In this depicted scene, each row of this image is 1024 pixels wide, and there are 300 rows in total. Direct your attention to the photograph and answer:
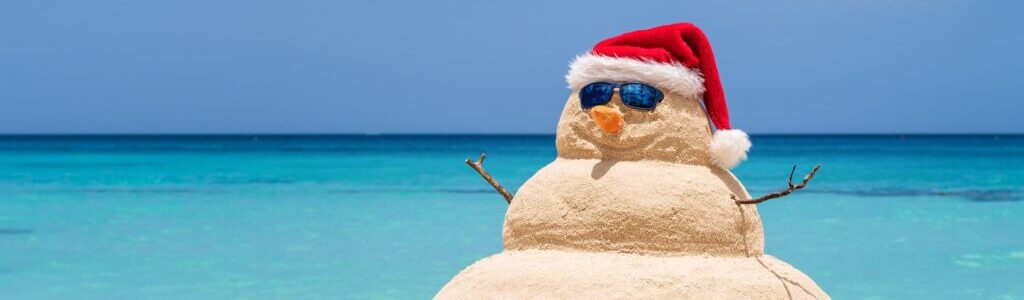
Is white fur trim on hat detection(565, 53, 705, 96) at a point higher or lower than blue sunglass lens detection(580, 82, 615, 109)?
higher

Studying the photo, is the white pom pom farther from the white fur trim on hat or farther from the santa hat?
the white fur trim on hat

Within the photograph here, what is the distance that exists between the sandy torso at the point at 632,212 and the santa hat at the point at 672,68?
0.14m

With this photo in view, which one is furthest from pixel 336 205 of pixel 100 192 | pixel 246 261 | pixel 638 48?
pixel 638 48

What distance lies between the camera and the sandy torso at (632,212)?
366 cm

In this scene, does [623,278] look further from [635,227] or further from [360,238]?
[360,238]

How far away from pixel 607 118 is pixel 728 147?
448 mm

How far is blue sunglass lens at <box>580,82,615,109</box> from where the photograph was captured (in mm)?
3785

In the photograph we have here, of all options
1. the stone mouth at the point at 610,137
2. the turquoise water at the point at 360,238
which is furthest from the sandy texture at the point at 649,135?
the turquoise water at the point at 360,238

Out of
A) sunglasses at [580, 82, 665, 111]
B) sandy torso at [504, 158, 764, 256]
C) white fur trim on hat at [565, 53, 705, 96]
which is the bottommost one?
sandy torso at [504, 158, 764, 256]

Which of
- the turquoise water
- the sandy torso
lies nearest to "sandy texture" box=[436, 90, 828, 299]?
the sandy torso

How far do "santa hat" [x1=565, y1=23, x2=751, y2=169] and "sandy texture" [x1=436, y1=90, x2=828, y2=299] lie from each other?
53 mm

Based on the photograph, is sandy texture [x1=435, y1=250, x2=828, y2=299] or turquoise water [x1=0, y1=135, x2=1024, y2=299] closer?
sandy texture [x1=435, y1=250, x2=828, y2=299]

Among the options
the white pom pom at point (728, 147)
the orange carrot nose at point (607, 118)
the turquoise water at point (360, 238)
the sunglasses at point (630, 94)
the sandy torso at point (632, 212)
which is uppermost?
the sunglasses at point (630, 94)

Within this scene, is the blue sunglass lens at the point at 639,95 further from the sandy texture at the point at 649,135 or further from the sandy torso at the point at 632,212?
the sandy torso at the point at 632,212
